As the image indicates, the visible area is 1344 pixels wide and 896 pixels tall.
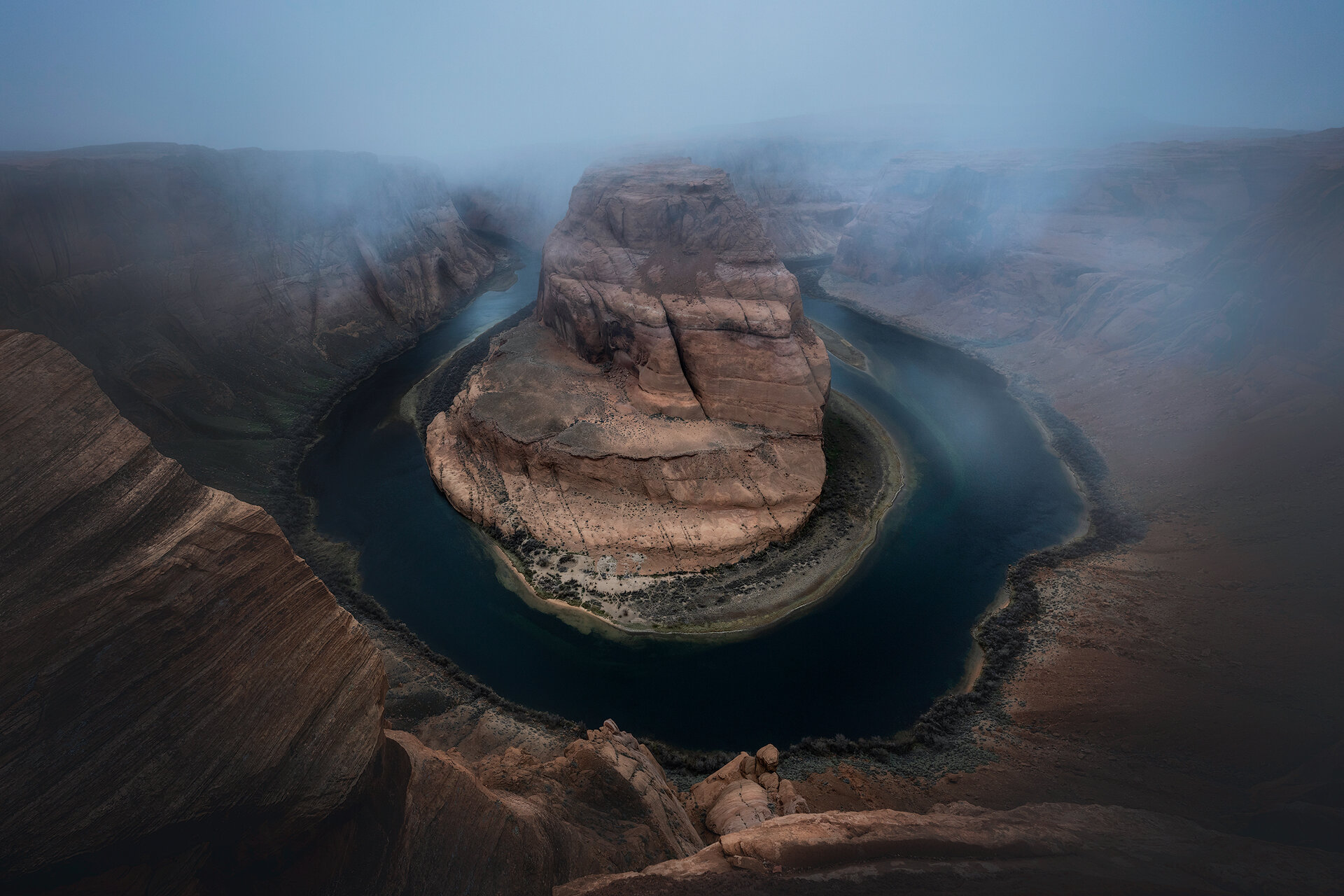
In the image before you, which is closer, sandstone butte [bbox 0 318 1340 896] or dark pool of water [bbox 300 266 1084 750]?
sandstone butte [bbox 0 318 1340 896]

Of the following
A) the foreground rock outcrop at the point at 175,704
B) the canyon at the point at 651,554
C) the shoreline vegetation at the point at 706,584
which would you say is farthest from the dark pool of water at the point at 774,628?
the foreground rock outcrop at the point at 175,704

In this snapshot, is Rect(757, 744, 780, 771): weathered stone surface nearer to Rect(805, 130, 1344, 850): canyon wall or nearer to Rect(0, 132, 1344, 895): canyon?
Rect(0, 132, 1344, 895): canyon

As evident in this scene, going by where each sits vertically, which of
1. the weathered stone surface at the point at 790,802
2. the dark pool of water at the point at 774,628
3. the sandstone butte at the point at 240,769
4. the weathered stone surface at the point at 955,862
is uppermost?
the sandstone butte at the point at 240,769

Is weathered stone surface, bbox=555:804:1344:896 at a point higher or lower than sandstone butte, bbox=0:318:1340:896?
lower

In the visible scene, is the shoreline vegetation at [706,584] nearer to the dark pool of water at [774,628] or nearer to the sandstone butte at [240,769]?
the dark pool of water at [774,628]

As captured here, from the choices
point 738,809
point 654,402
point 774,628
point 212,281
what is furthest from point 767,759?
point 212,281

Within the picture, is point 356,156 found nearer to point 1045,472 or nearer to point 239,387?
point 239,387

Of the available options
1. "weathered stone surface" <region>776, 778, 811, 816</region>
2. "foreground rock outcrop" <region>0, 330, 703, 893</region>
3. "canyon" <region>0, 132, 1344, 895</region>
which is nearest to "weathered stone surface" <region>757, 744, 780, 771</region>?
"canyon" <region>0, 132, 1344, 895</region>

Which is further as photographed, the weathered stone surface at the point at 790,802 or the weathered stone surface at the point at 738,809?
the weathered stone surface at the point at 790,802
